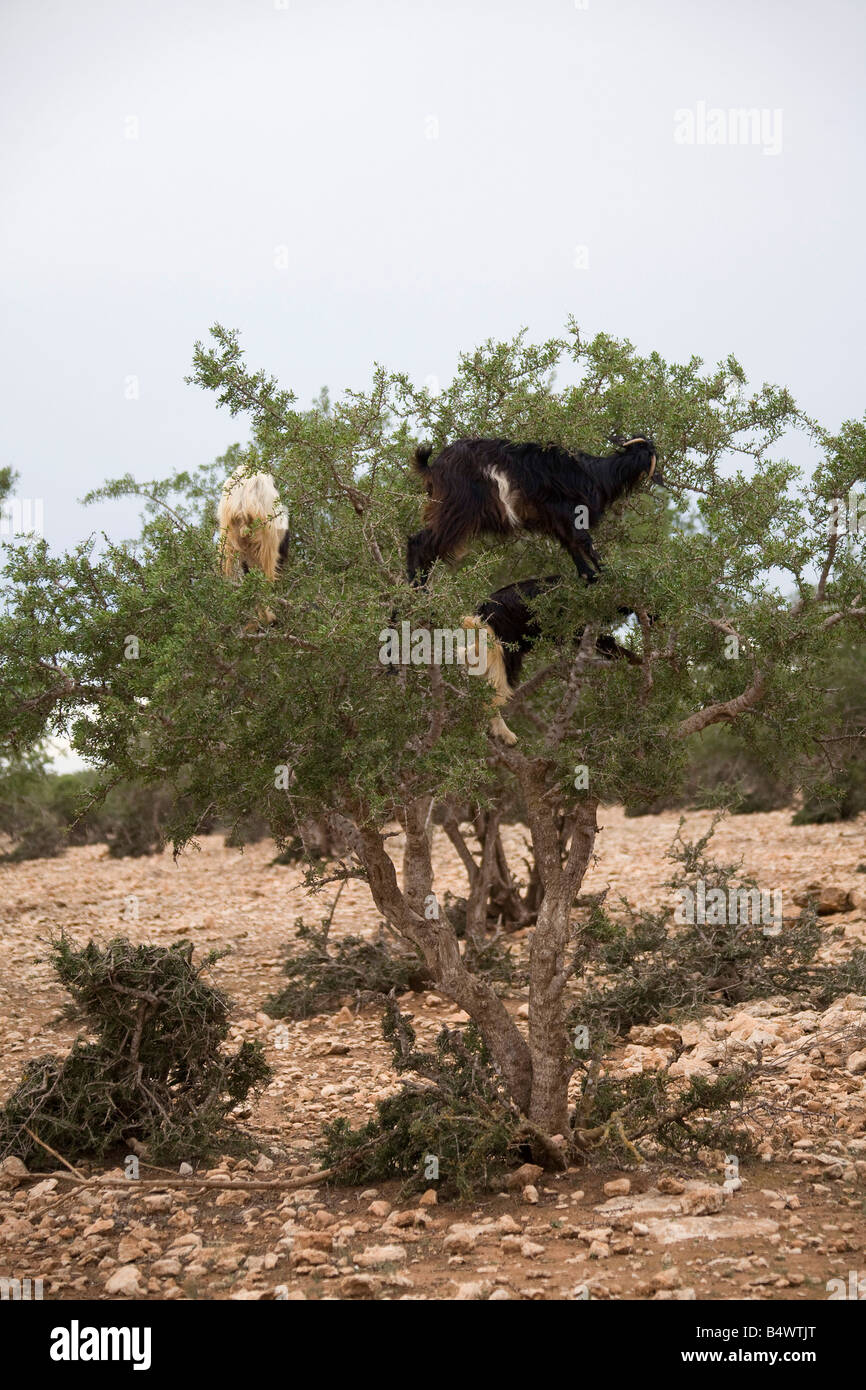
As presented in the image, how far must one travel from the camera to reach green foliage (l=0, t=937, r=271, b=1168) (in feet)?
19.7

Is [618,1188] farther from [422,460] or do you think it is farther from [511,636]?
[422,460]

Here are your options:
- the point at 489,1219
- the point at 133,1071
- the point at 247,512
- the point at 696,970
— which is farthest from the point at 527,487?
the point at 696,970

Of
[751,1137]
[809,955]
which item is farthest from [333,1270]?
[809,955]

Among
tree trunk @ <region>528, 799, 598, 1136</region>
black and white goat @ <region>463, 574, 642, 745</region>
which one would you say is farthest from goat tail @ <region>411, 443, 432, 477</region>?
tree trunk @ <region>528, 799, 598, 1136</region>

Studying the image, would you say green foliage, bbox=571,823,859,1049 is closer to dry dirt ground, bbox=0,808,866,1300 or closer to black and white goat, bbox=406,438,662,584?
dry dirt ground, bbox=0,808,866,1300

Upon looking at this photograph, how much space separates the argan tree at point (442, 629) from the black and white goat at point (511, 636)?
112 millimetres

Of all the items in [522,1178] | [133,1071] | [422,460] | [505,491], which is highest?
[422,460]

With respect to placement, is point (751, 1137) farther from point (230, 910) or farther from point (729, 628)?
point (230, 910)

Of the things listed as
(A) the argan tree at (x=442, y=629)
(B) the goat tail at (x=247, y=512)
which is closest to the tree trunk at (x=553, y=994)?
(A) the argan tree at (x=442, y=629)

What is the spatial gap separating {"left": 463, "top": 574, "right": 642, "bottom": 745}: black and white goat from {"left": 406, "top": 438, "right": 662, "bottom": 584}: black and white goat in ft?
0.94

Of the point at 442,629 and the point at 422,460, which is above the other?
the point at 422,460

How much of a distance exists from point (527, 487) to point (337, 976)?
5363 mm

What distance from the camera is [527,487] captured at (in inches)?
220
